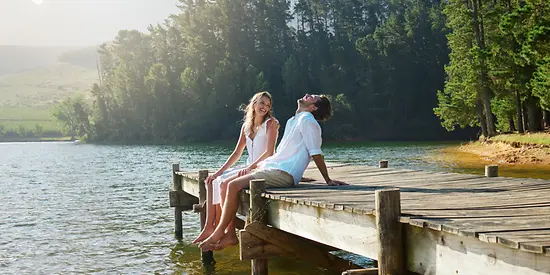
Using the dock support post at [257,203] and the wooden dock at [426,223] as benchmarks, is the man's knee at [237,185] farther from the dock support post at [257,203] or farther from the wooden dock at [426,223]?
the wooden dock at [426,223]

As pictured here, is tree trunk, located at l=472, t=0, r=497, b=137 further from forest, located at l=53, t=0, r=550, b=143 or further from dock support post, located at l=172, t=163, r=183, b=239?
dock support post, located at l=172, t=163, r=183, b=239

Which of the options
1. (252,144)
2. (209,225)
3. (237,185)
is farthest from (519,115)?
(237,185)

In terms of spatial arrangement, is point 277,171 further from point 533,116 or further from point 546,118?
point 546,118

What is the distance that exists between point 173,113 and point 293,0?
35206 mm

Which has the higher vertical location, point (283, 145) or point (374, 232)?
point (283, 145)

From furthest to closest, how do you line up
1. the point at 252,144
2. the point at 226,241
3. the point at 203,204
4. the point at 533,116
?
1. the point at 533,116
2. the point at 203,204
3. the point at 252,144
4. the point at 226,241

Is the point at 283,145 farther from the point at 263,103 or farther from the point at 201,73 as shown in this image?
the point at 201,73

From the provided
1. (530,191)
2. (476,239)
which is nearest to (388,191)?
(476,239)

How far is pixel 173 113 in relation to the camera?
95.2 metres

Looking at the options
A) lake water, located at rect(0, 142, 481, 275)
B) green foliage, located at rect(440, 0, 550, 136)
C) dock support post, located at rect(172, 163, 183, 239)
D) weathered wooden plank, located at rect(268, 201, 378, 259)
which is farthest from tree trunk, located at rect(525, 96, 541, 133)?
weathered wooden plank, located at rect(268, 201, 378, 259)

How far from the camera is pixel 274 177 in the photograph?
8.48 metres

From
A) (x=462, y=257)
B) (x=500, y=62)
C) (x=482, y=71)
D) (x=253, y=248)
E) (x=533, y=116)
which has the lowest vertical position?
(x=253, y=248)

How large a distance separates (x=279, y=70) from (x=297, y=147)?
91.9 meters

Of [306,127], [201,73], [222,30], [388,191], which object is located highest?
[222,30]
